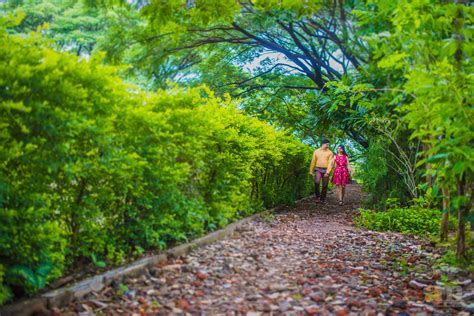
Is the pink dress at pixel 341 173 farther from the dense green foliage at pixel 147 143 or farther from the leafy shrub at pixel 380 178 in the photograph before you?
the dense green foliage at pixel 147 143

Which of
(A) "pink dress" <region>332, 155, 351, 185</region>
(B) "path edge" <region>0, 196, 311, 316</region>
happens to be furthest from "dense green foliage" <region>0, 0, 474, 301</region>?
(A) "pink dress" <region>332, 155, 351, 185</region>

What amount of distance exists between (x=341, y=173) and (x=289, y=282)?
25.0ft

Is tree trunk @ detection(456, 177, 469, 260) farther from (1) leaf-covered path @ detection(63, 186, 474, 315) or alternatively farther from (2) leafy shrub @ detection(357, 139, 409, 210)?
(2) leafy shrub @ detection(357, 139, 409, 210)

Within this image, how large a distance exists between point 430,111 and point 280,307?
2403 millimetres

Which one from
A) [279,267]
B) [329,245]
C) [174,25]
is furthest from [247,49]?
[279,267]

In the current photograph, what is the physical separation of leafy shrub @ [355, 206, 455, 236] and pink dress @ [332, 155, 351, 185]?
121 inches

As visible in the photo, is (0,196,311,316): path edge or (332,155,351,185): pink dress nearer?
(0,196,311,316): path edge

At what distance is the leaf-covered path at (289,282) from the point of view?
12.8 ft

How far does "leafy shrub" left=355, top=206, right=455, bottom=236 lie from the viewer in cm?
793

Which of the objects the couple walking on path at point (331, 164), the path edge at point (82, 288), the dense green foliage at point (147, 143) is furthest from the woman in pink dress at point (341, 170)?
the path edge at point (82, 288)

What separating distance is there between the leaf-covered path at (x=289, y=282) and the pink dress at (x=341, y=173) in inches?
197

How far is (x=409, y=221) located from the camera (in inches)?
323

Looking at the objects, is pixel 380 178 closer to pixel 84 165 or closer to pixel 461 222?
pixel 461 222

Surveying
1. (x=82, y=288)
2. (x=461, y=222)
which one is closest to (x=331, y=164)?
(x=461, y=222)
